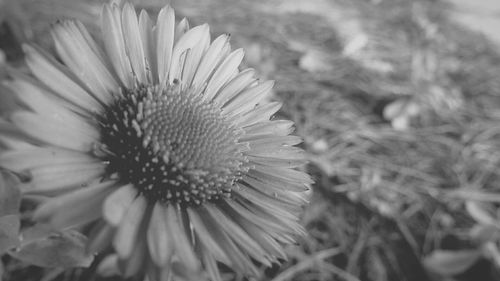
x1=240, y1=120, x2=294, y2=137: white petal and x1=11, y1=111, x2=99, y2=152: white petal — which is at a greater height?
x1=240, y1=120, x2=294, y2=137: white petal

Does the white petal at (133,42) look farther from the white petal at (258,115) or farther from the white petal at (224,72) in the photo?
the white petal at (258,115)

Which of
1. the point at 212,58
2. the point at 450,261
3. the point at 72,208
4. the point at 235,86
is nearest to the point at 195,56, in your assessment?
the point at 212,58

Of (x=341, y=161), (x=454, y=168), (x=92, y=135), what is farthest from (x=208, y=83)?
(x=454, y=168)

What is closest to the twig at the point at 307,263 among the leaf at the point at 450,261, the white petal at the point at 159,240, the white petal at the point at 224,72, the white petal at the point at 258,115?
the leaf at the point at 450,261

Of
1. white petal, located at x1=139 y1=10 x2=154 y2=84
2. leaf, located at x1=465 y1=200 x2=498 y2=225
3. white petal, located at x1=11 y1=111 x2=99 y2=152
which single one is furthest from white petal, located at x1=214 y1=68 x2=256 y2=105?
leaf, located at x1=465 y1=200 x2=498 y2=225

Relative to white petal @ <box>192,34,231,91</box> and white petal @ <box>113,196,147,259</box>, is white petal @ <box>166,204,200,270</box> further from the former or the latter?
white petal @ <box>192,34,231,91</box>

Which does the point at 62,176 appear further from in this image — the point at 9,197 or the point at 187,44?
the point at 187,44
